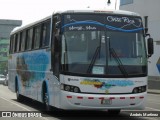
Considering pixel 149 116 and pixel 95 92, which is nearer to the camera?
pixel 95 92

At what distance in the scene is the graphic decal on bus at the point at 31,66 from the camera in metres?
16.7

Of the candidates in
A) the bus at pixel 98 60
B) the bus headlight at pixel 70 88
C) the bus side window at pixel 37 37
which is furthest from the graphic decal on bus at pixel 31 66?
the bus headlight at pixel 70 88

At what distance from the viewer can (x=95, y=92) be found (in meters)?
13.6

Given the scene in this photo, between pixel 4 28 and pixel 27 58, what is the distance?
475ft

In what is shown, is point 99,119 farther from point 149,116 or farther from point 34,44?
point 34,44

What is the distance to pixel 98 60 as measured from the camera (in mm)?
13711

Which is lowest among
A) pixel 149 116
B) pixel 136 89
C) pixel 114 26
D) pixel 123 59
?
pixel 149 116

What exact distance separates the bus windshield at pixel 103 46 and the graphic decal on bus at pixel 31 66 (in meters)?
2.14

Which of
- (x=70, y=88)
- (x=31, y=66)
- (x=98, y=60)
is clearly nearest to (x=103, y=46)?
(x=98, y=60)

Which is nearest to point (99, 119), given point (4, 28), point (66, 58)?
point (66, 58)

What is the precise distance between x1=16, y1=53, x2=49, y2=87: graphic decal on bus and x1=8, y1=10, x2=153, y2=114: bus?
1.53m

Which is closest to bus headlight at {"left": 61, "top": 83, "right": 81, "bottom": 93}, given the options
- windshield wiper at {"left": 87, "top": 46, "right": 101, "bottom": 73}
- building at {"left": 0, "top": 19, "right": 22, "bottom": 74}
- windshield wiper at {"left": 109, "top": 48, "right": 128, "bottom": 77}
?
windshield wiper at {"left": 87, "top": 46, "right": 101, "bottom": 73}

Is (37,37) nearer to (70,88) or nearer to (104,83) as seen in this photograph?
(70,88)

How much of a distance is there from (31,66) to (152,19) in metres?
34.5
